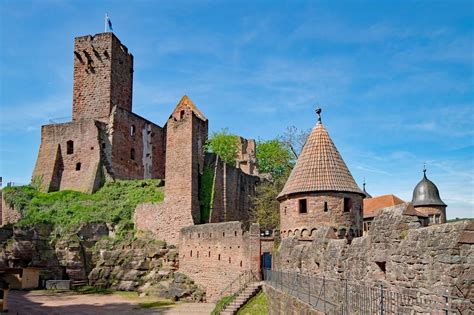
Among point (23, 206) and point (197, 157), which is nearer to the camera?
point (197, 157)

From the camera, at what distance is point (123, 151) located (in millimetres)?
43719

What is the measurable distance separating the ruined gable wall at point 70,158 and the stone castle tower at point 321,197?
22.5 meters

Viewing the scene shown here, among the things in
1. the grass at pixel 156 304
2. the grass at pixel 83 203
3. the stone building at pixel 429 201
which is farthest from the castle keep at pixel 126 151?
the stone building at pixel 429 201

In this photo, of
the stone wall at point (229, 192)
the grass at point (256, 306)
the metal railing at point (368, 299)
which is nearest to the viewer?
the metal railing at point (368, 299)

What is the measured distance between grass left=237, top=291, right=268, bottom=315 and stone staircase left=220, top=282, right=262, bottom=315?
0.19 m

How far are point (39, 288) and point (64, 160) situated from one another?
1200cm

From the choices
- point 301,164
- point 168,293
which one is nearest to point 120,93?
point 168,293

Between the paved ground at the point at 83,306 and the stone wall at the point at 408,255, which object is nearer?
the stone wall at the point at 408,255

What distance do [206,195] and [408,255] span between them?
2725 cm

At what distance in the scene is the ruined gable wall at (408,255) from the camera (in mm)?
6664

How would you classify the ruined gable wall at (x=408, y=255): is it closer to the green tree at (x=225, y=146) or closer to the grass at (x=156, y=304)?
the grass at (x=156, y=304)

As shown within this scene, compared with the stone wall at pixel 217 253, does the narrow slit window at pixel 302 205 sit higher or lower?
higher

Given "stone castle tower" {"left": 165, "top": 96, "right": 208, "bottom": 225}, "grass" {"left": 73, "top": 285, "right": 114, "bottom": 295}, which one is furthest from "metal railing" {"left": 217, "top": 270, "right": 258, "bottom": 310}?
"grass" {"left": 73, "top": 285, "right": 114, "bottom": 295}

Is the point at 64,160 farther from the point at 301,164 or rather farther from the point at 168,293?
the point at 301,164
